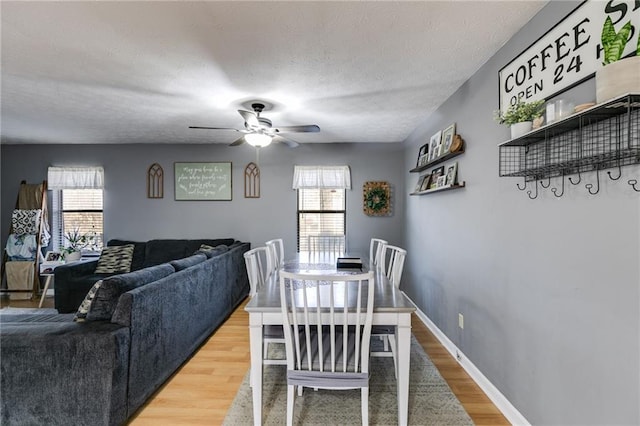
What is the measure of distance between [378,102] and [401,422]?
8.87 feet

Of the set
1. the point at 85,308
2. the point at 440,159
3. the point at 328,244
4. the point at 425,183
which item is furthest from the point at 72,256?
the point at 440,159

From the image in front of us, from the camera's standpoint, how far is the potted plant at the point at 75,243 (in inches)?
179

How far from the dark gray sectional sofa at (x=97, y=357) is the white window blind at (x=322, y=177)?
9.11 ft

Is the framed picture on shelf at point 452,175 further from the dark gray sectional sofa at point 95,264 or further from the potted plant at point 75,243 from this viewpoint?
the potted plant at point 75,243

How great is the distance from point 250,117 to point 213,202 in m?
2.59

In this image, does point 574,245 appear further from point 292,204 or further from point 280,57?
point 292,204

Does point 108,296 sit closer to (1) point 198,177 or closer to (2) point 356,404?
(2) point 356,404

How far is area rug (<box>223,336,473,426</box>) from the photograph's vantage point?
1.93 meters

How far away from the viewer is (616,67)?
1.14 m

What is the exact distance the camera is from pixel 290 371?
66.5 inches

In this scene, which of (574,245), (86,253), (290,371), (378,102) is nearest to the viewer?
(574,245)

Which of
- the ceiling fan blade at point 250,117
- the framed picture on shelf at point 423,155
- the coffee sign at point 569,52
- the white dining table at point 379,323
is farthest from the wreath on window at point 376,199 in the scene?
the white dining table at point 379,323

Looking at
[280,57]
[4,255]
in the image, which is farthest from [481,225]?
[4,255]

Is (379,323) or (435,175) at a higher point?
(435,175)
